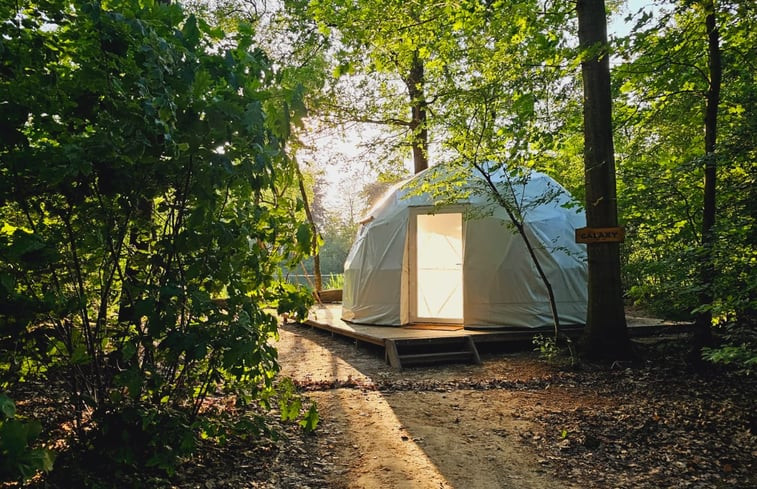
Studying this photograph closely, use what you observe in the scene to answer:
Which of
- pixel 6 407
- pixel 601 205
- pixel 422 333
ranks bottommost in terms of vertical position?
pixel 422 333

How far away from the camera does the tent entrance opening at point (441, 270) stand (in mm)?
8711

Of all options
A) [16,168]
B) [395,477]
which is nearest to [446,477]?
[395,477]

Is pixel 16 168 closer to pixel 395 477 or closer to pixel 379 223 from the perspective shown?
pixel 395 477

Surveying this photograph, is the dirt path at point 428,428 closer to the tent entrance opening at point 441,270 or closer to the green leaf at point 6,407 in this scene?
the green leaf at point 6,407

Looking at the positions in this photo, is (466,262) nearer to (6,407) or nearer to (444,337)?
(444,337)

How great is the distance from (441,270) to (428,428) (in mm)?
5225

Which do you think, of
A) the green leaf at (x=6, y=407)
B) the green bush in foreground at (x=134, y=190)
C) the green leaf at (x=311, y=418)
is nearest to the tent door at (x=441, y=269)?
the green leaf at (x=311, y=418)

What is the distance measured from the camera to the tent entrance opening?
8.71 m

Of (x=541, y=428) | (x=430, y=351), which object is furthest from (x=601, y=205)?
(x=430, y=351)

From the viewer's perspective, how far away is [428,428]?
149 inches

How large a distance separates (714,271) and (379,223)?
5.22 meters

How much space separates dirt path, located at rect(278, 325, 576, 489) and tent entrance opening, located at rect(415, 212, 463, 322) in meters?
2.50

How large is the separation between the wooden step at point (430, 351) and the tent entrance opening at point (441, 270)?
75.5 inches

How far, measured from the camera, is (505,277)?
7.11m
